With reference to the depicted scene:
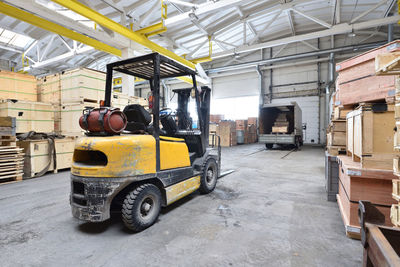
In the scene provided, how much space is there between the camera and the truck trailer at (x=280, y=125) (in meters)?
11.7

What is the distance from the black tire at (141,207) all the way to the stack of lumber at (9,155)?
184 inches

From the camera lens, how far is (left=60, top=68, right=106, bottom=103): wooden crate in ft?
22.1

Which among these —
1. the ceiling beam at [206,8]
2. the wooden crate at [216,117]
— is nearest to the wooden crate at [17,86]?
the ceiling beam at [206,8]

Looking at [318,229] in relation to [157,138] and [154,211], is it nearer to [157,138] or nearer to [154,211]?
[154,211]

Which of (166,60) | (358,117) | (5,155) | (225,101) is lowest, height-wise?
(5,155)

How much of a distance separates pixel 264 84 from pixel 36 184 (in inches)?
647

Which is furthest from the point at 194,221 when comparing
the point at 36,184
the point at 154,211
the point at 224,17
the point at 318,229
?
the point at 224,17

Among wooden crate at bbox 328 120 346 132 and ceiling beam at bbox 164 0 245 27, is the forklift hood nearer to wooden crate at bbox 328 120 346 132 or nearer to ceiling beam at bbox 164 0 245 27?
wooden crate at bbox 328 120 346 132

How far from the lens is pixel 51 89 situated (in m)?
7.49

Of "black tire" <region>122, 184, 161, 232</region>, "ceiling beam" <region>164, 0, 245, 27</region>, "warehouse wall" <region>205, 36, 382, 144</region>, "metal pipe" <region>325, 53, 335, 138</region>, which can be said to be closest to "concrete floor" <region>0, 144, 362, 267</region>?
"black tire" <region>122, 184, 161, 232</region>

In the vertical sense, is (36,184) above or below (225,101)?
below

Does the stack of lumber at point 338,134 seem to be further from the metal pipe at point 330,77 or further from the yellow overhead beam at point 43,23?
the metal pipe at point 330,77

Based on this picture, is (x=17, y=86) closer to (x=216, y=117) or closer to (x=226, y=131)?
(x=226, y=131)

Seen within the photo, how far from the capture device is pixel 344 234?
247 centimetres
